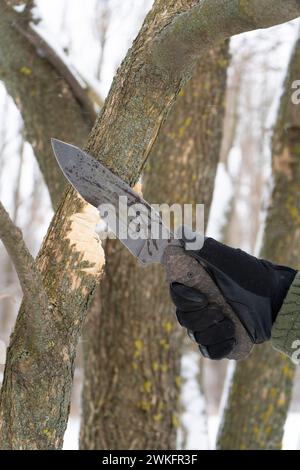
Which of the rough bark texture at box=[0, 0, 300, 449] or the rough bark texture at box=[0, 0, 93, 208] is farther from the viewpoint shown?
the rough bark texture at box=[0, 0, 93, 208]

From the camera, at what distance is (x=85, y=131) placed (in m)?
4.30

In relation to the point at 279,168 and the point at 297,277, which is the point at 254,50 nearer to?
the point at 279,168

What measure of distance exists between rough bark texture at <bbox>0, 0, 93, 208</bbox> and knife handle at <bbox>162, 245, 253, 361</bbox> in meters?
2.00

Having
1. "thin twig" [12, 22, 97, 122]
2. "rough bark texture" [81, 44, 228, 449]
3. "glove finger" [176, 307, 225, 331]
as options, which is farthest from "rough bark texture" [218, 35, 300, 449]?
"glove finger" [176, 307, 225, 331]

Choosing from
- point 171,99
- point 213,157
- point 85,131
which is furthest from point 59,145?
point 213,157

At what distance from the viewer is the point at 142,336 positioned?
4.36 metres

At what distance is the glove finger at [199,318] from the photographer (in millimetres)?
2340

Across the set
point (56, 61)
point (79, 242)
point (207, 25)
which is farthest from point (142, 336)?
point (207, 25)

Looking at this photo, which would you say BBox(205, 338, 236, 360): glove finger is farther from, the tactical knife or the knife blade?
the knife blade

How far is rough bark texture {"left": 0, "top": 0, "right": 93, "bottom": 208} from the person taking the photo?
4.17 metres

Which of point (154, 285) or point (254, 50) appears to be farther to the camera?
point (254, 50)

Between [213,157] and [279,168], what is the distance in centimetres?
68
